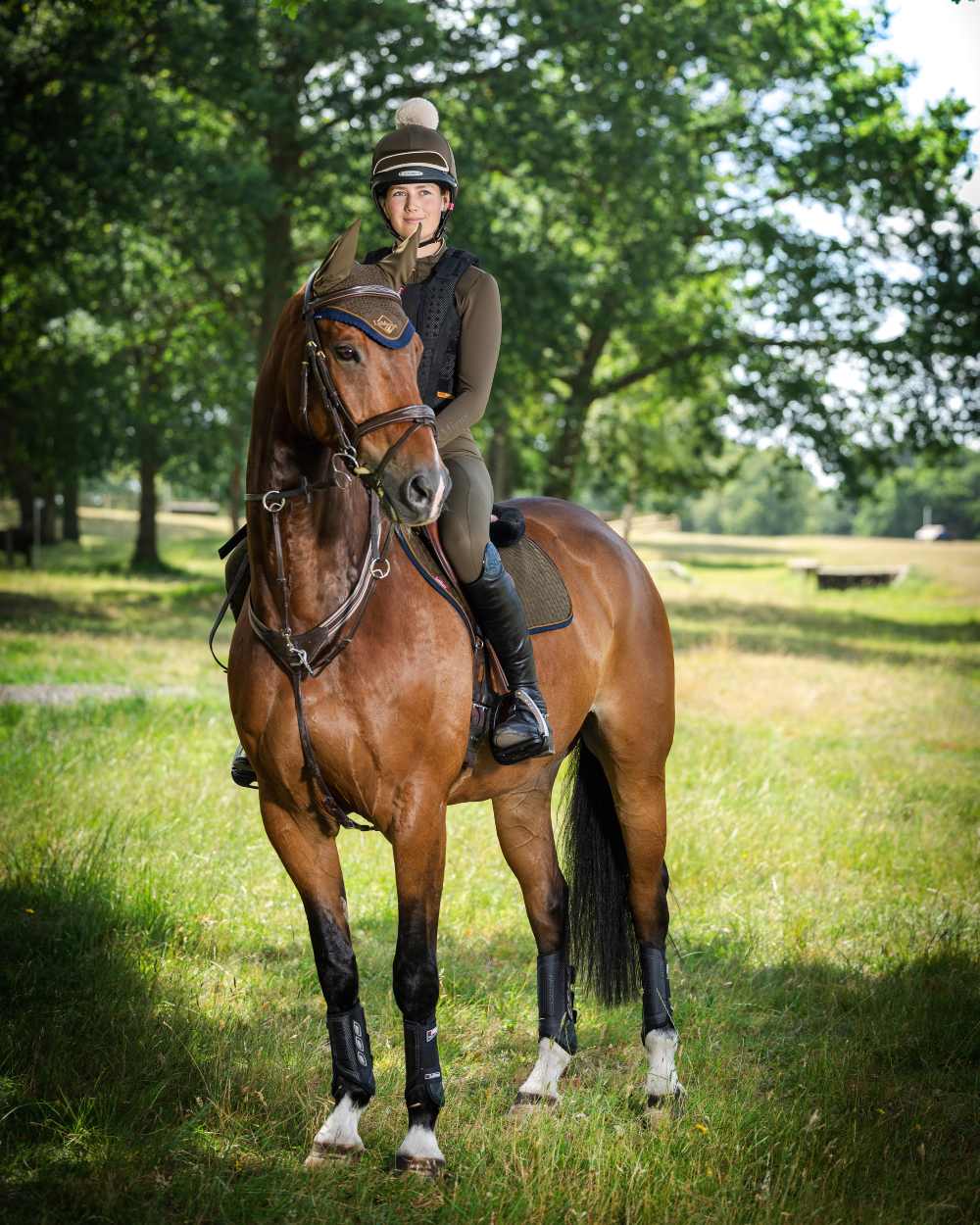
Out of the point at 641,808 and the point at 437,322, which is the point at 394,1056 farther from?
the point at 437,322

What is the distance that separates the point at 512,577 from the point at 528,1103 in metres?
2.18

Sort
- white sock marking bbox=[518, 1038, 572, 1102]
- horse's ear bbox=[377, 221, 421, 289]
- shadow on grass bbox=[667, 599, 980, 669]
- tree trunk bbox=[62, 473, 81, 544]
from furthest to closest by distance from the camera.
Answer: tree trunk bbox=[62, 473, 81, 544]
shadow on grass bbox=[667, 599, 980, 669]
white sock marking bbox=[518, 1038, 572, 1102]
horse's ear bbox=[377, 221, 421, 289]

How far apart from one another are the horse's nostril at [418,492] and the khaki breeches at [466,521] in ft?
2.58

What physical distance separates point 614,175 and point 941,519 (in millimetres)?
102583

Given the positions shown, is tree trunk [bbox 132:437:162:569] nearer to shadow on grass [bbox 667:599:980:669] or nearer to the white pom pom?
shadow on grass [bbox 667:599:980:669]

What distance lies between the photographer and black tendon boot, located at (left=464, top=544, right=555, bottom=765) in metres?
4.26

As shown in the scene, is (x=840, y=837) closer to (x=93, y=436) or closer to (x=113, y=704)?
(x=113, y=704)

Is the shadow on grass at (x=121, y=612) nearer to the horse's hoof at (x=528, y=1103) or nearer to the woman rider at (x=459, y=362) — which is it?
the horse's hoof at (x=528, y=1103)

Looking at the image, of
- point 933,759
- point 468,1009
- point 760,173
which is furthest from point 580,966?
point 760,173

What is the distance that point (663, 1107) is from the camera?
182 inches

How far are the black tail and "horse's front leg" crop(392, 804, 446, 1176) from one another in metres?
1.48

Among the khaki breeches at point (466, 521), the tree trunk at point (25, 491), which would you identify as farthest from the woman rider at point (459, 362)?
the tree trunk at point (25, 491)

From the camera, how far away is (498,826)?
5160mm

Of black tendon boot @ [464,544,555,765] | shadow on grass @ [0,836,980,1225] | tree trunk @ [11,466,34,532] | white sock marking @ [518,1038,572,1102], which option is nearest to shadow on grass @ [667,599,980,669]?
shadow on grass @ [0,836,980,1225]
